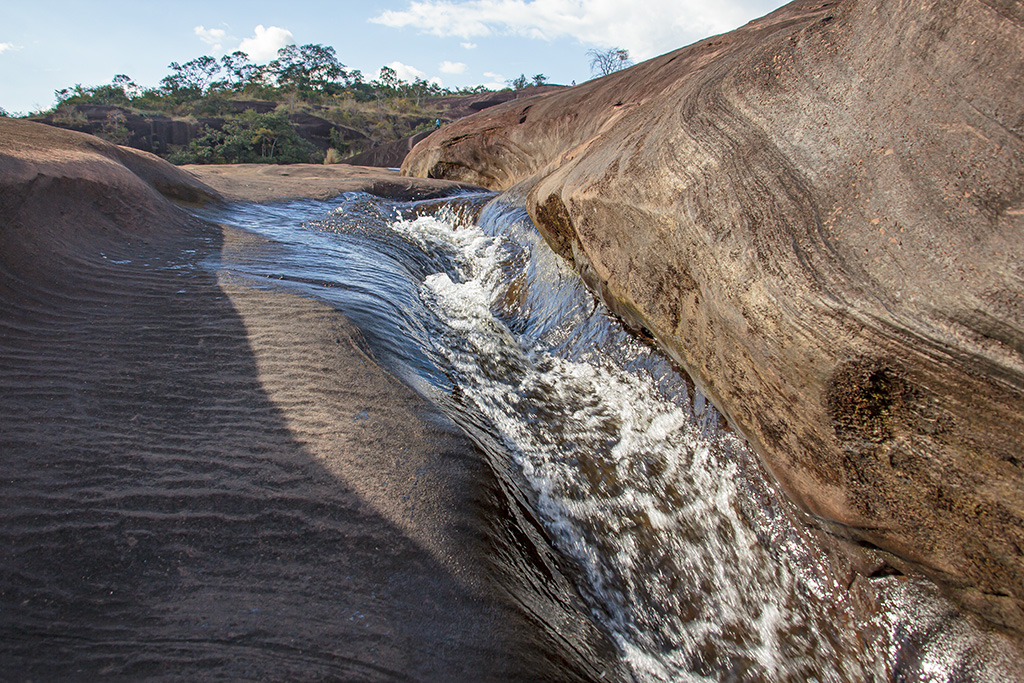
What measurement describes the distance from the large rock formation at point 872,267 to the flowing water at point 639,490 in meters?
0.17

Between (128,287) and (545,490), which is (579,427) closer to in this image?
(545,490)

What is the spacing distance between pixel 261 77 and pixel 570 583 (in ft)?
140

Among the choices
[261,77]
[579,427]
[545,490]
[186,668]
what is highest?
[261,77]

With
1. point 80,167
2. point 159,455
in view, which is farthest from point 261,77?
point 159,455

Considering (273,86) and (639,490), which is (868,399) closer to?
(639,490)

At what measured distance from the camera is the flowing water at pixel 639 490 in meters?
1.50

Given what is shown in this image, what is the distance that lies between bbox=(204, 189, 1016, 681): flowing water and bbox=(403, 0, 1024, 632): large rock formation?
6.6 inches

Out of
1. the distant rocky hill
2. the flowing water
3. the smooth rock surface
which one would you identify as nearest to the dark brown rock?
the distant rocky hill

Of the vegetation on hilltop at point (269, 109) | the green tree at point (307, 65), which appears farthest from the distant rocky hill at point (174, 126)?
the green tree at point (307, 65)

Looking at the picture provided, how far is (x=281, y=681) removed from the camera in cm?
109

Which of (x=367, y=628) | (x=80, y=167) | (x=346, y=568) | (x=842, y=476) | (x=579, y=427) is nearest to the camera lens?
(x=367, y=628)

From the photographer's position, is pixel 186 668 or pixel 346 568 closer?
pixel 186 668

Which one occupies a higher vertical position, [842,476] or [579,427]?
[842,476]

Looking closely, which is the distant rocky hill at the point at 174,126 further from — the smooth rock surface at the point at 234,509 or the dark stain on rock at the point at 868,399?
the dark stain on rock at the point at 868,399
